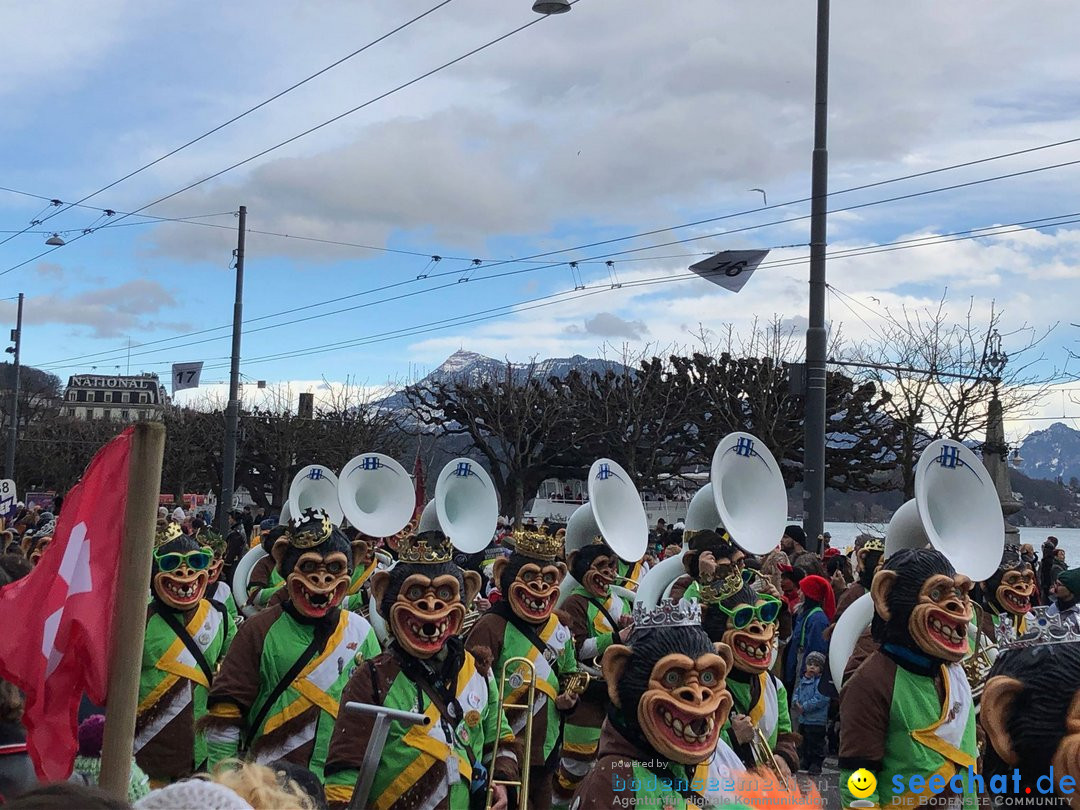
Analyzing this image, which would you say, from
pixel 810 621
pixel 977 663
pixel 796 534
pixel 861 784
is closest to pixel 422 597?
pixel 861 784

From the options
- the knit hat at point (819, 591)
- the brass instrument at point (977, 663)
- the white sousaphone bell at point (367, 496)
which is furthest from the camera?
the white sousaphone bell at point (367, 496)

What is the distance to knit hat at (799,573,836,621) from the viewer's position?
356 inches

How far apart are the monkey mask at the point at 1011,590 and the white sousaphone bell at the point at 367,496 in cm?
615

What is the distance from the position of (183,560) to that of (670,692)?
11.6 ft

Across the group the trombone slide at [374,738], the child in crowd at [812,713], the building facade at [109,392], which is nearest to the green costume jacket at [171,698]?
the trombone slide at [374,738]

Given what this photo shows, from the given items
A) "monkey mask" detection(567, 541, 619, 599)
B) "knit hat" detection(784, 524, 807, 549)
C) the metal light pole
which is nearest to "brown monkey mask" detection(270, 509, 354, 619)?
"monkey mask" detection(567, 541, 619, 599)

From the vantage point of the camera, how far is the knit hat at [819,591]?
356 inches

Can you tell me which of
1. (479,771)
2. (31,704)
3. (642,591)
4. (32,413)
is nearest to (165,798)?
(31,704)

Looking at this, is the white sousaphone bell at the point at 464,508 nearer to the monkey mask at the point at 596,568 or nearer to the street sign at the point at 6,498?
the monkey mask at the point at 596,568

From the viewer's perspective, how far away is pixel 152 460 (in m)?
2.86

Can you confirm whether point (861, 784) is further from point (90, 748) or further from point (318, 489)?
point (318, 489)

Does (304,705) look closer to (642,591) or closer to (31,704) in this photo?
(31,704)

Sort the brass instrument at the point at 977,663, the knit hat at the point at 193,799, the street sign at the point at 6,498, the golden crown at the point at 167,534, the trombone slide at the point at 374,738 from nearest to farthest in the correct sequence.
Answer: the knit hat at the point at 193,799
the trombone slide at the point at 374,738
the brass instrument at the point at 977,663
the golden crown at the point at 167,534
the street sign at the point at 6,498

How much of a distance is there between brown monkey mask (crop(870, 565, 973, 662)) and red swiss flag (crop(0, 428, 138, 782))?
3256 millimetres
